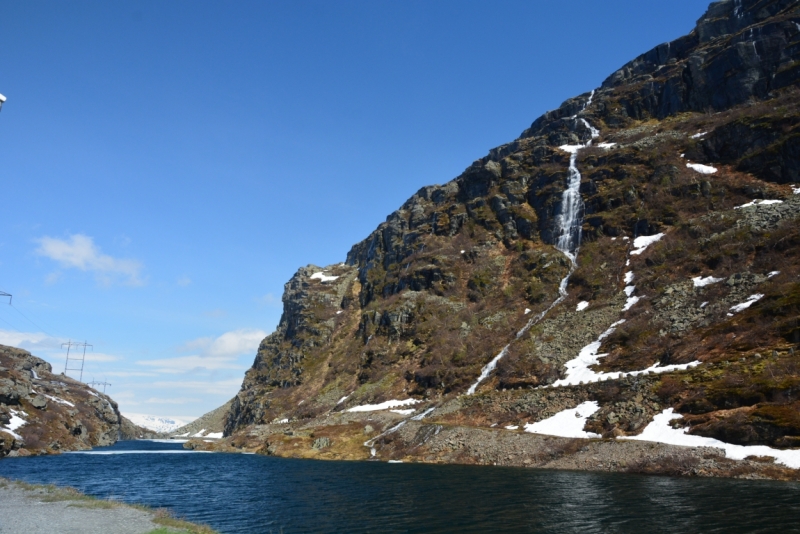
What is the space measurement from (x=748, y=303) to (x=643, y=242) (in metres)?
44.5

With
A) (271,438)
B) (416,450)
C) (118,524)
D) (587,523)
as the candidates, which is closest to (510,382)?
(416,450)

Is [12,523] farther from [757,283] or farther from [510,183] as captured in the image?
[510,183]

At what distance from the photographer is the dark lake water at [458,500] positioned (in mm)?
27141

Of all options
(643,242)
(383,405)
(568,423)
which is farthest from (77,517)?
(643,242)

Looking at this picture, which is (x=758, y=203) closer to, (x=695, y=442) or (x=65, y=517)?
(x=695, y=442)

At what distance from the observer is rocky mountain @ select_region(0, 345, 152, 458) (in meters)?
91.8

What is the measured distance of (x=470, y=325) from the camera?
112625 millimetres

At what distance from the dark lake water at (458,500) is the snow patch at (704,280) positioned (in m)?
47.3

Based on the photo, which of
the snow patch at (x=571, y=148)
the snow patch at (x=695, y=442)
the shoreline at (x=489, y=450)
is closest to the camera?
the snow patch at (x=695, y=442)

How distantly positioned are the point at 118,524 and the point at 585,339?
247 ft

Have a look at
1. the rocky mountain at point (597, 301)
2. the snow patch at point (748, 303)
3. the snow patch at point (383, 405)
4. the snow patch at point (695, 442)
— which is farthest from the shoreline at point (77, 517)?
the snow patch at point (748, 303)

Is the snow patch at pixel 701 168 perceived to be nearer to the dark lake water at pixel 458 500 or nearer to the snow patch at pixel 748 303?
the snow patch at pixel 748 303

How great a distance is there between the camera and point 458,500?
35.6 m

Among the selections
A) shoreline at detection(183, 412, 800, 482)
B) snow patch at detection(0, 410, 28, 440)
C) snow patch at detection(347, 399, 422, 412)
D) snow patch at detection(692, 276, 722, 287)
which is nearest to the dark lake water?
shoreline at detection(183, 412, 800, 482)
